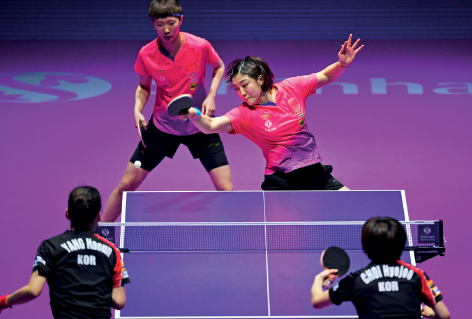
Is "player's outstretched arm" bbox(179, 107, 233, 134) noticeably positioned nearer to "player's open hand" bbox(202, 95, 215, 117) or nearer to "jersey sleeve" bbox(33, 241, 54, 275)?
"player's open hand" bbox(202, 95, 215, 117)

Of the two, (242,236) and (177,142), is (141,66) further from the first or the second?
(242,236)

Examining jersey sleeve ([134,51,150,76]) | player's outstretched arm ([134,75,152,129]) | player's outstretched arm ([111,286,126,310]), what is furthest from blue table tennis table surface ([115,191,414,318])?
jersey sleeve ([134,51,150,76])

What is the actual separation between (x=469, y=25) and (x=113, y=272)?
895 centimetres

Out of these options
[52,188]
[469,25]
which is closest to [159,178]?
[52,188]

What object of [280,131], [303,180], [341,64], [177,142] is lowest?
[303,180]

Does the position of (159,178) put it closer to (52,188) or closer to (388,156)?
(52,188)

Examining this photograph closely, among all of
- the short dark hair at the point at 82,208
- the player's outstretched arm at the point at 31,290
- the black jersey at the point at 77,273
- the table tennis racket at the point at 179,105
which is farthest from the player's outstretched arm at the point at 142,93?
the player's outstretched arm at the point at 31,290

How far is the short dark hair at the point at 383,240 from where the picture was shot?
98.9 inches

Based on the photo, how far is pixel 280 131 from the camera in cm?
407

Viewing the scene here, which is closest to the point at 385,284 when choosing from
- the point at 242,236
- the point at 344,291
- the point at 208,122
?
the point at 344,291

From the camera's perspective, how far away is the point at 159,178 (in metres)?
6.20

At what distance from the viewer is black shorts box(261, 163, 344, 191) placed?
13.5ft

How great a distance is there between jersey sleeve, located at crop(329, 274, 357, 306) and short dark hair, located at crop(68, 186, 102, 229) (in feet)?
4.12

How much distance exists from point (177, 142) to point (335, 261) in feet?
7.28
